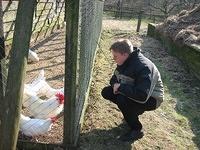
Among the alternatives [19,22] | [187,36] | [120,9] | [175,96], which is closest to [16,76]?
[19,22]

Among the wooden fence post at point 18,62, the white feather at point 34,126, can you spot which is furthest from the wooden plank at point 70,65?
the wooden fence post at point 18,62

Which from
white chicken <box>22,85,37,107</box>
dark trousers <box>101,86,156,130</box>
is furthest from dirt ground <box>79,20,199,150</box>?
white chicken <box>22,85,37,107</box>

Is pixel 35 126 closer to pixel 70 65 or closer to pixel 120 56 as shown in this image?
pixel 70 65

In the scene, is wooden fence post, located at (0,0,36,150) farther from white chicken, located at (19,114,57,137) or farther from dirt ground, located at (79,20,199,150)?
dirt ground, located at (79,20,199,150)

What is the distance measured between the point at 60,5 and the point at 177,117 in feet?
27.9

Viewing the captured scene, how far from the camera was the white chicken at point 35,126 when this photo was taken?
4480 mm

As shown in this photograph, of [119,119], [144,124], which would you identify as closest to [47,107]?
[119,119]

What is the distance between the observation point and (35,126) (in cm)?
448

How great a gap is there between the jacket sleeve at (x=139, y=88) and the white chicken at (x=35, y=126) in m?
0.88

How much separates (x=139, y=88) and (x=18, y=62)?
148cm

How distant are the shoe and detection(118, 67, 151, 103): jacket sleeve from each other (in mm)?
541

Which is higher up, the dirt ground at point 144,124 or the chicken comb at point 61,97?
the chicken comb at point 61,97

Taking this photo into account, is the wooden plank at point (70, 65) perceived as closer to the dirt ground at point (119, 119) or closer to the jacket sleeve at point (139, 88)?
the dirt ground at point (119, 119)

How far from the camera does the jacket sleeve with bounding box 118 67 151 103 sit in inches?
176
